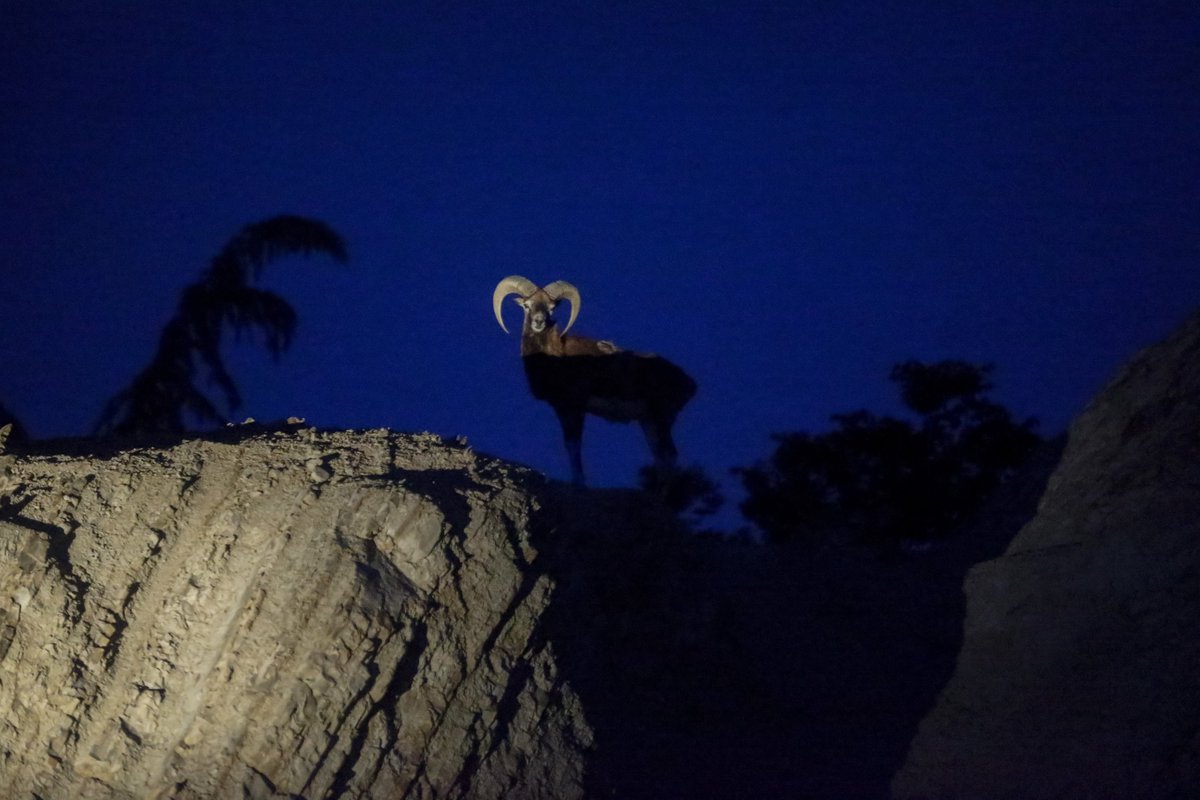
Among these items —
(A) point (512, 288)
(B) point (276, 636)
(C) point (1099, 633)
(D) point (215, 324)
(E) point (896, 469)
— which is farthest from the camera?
(E) point (896, 469)

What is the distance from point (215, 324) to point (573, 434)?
4.90 metres

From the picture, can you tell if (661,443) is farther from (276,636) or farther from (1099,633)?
(276,636)

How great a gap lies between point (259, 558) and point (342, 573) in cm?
42

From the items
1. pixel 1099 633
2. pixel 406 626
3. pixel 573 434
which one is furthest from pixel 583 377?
pixel 406 626

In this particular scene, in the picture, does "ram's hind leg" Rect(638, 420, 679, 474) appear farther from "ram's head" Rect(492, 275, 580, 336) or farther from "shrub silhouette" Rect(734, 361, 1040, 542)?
"shrub silhouette" Rect(734, 361, 1040, 542)

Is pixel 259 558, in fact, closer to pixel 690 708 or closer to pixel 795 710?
pixel 690 708

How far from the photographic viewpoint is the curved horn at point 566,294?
635 inches

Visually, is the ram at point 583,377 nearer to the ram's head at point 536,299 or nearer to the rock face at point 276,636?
the ram's head at point 536,299

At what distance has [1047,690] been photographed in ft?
17.0

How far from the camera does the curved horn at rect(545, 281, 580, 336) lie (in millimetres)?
16125

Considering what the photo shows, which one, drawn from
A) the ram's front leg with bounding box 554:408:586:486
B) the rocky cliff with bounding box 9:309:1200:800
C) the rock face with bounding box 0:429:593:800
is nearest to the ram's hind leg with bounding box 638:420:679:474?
the ram's front leg with bounding box 554:408:586:486

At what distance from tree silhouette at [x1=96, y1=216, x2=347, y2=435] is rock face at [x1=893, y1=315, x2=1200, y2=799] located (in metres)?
9.57

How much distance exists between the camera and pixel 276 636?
4137 millimetres

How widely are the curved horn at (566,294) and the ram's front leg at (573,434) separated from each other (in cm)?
168
